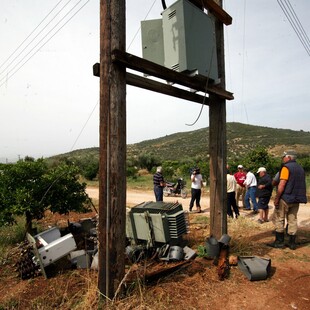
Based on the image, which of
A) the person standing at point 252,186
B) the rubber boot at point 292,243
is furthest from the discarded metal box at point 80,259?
the person standing at point 252,186

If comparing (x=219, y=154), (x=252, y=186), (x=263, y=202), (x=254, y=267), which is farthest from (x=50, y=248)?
(x=252, y=186)

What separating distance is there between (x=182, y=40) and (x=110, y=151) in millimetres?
2078

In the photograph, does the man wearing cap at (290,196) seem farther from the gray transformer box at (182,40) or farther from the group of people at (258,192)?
the gray transformer box at (182,40)

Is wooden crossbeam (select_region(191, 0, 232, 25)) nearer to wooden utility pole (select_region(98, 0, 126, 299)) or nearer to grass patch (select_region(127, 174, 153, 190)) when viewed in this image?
wooden utility pole (select_region(98, 0, 126, 299))

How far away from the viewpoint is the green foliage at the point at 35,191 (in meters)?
5.67

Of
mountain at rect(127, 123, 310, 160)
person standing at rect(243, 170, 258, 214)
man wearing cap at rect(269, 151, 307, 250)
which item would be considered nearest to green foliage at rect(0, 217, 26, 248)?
man wearing cap at rect(269, 151, 307, 250)

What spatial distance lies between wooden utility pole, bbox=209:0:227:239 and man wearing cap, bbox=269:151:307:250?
3.97ft

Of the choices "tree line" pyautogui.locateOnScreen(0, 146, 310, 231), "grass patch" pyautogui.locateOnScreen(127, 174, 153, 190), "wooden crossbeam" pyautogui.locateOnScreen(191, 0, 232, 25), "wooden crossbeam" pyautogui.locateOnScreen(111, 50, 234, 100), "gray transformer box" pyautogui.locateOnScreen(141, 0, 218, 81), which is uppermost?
"wooden crossbeam" pyautogui.locateOnScreen(191, 0, 232, 25)

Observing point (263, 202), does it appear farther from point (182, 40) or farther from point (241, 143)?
point (241, 143)

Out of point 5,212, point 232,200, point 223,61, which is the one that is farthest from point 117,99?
point 232,200

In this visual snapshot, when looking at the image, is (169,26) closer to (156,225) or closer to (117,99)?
(117,99)

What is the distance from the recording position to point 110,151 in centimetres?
332

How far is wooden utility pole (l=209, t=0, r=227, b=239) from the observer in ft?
17.6

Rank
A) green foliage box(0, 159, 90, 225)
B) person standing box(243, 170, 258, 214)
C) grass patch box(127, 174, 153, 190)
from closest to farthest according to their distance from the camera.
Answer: green foliage box(0, 159, 90, 225)
person standing box(243, 170, 258, 214)
grass patch box(127, 174, 153, 190)
